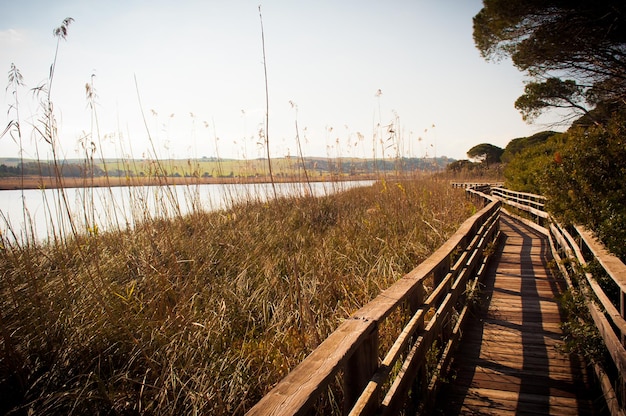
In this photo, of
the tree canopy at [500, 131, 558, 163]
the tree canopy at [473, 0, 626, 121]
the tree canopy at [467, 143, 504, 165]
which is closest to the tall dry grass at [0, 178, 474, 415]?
the tree canopy at [473, 0, 626, 121]

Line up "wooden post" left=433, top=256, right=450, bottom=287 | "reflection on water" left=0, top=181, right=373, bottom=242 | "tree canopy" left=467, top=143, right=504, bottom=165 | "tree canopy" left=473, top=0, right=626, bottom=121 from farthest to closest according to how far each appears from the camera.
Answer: "tree canopy" left=467, top=143, right=504, bottom=165 → "tree canopy" left=473, top=0, right=626, bottom=121 → "reflection on water" left=0, top=181, right=373, bottom=242 → "wooden post" left=433, top=256, right=450, bottom=287

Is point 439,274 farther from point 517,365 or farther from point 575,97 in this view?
point 575,97

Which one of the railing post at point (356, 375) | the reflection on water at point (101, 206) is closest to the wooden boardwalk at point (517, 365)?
the railing post at point (356, 375)

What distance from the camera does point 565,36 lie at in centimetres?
864

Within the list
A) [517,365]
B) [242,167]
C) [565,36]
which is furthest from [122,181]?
[565,36]

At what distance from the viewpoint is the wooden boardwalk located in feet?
6.93

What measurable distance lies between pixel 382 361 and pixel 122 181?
3751 millimetres

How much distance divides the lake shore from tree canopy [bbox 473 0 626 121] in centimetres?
663

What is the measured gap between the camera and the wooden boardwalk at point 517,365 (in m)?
2.11

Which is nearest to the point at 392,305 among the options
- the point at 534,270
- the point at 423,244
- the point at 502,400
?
the point at 502,400

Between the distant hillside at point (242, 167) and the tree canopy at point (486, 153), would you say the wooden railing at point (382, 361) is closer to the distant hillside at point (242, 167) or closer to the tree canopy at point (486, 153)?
the distant hillside at point (242, 167)

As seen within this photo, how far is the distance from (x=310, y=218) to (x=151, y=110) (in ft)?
9.27

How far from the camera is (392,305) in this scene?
64.5 inches

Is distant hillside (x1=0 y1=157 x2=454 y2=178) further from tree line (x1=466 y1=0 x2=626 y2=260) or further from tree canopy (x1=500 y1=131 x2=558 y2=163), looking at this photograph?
tree canopy (x1=500 y1=131 x2=558 y2=163)
